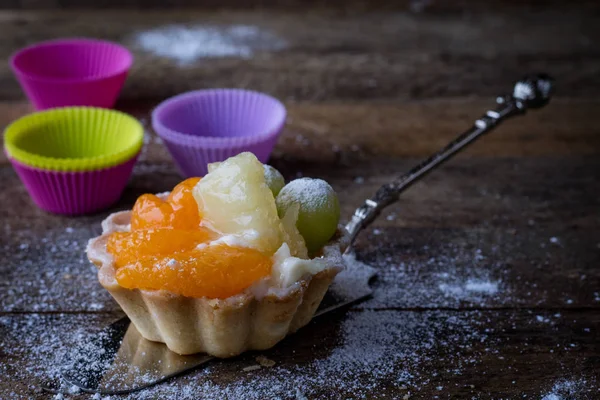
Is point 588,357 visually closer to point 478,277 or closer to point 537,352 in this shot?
point 537,352

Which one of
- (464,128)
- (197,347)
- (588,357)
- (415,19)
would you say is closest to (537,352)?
(588,357)

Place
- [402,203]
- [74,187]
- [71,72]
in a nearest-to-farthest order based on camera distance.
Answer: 1. [74,187]
2. [402,203]
3. [71,72]

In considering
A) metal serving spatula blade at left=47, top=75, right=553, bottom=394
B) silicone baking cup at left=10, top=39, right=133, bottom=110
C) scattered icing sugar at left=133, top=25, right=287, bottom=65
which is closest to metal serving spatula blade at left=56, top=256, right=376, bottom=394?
metal serving spatula blade at left=47, top=75, right=553, bottom=394

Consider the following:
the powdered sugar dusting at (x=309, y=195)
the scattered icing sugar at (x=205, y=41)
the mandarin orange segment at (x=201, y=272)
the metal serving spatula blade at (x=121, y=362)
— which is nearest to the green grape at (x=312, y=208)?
the powdered sugar dusting at (x=309, y=195)

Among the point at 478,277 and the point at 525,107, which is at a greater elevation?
the point at 525,107

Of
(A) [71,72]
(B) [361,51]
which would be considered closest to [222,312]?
(A) [71,72]

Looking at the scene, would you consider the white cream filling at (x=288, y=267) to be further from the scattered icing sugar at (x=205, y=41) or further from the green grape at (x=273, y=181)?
the scattered icing sugar at (x=205, y=41)

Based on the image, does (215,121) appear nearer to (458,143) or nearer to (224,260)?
(458,143)
